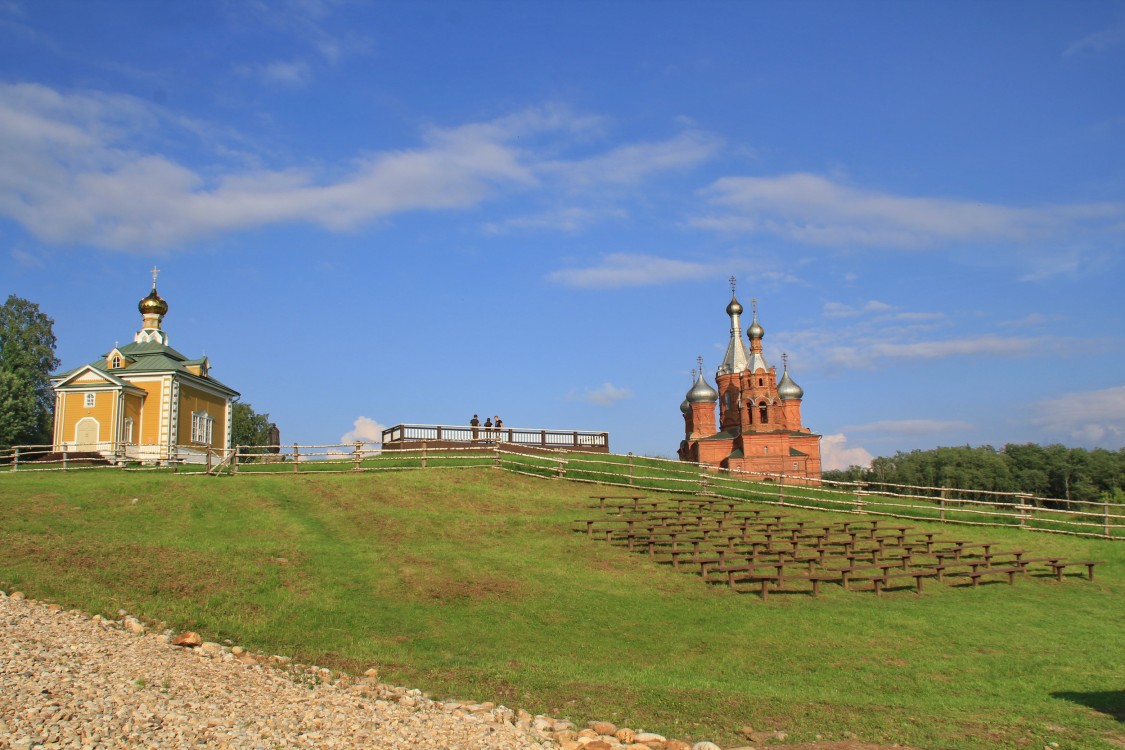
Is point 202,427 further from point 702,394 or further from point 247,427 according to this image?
point 247,427

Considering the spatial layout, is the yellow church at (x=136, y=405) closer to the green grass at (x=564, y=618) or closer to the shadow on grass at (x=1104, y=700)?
the green grass at (x=564, y=618)

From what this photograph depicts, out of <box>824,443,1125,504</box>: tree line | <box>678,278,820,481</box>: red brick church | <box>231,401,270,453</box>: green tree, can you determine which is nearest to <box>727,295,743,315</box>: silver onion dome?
<box>678,278,820,481</box>: red brick church

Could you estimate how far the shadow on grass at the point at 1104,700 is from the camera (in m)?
11.1

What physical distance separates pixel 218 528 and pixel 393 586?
597 centimetres

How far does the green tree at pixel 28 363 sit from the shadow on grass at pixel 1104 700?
53.8m

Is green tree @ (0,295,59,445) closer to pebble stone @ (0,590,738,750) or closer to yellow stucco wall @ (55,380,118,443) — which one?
yellow stucco wall @ (55,380,118,443)

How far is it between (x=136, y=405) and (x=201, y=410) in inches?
136

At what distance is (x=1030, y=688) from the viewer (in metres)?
12.4

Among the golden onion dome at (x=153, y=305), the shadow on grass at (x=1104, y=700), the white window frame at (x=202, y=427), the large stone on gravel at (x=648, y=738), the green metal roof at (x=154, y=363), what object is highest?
the golden onion dome at (x=153, y=305)

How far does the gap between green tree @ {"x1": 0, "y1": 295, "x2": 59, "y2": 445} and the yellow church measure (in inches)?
498

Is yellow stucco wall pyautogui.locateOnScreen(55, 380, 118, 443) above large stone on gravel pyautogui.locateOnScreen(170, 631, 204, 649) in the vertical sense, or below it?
above

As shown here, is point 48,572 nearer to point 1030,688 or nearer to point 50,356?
point 1030,688

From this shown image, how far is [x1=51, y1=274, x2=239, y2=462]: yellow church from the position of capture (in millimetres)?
37031

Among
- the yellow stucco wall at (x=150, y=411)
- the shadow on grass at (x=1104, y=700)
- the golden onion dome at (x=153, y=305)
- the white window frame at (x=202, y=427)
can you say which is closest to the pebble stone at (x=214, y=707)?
the shadow on grass at (x=1104, y=700)
